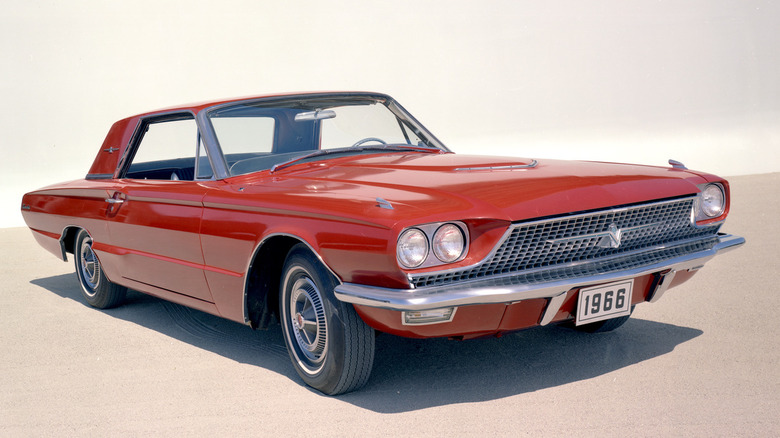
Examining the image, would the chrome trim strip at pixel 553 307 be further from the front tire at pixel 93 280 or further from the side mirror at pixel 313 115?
the front tire at pixel 93 280

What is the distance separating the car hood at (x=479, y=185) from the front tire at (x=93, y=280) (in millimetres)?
2075

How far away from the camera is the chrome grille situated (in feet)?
10.3

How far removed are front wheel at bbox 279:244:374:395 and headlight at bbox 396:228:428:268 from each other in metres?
0.42

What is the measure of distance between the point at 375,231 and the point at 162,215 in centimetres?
185

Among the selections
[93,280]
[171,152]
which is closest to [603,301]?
[171,152]

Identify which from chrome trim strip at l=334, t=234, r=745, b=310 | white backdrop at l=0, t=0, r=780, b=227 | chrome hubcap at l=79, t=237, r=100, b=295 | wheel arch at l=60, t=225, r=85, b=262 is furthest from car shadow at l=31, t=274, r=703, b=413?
white backdrop at l=0, t=0, r=780, b=227

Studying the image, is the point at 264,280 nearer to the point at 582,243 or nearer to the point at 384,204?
the point at 384,204

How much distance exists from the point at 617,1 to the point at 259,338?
1188 cm

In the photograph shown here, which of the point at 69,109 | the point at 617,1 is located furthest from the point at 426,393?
the point at 617,1

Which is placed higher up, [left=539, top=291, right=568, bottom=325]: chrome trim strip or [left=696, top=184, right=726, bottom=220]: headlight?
[left=696, top=184, right=726, bottom=220]: headlight

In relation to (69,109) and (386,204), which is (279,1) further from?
(386,204)

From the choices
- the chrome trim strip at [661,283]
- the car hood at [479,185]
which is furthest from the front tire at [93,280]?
the chrome trim strip at [661,283]

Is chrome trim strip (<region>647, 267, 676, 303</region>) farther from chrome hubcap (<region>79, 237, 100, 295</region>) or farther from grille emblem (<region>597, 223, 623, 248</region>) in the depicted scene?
chrome hubcap (<region>79, 237, 100, 295</region>)

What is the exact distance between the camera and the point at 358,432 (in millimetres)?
3076
